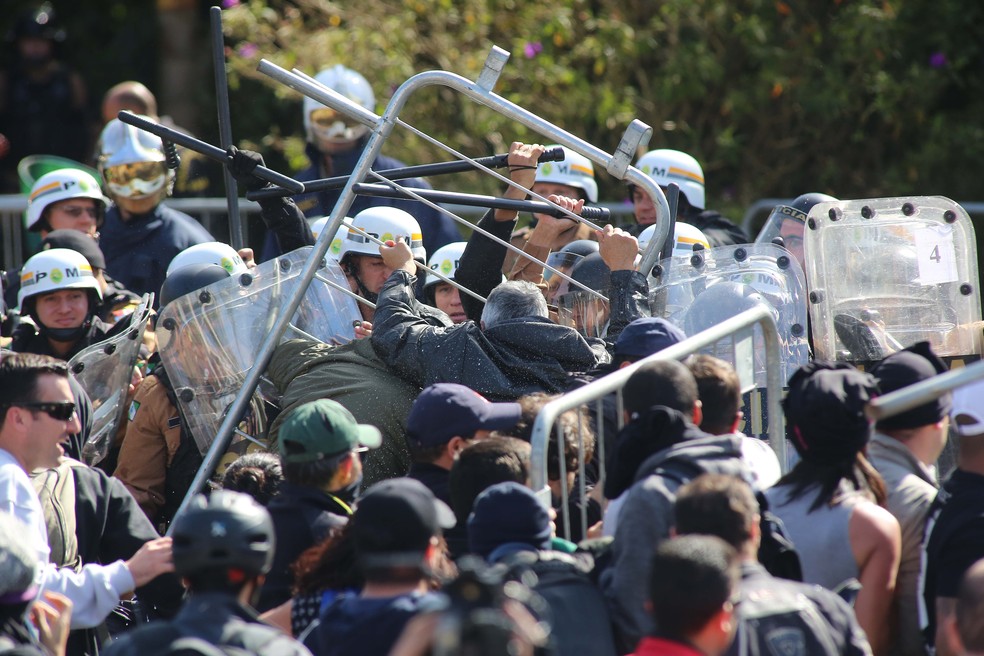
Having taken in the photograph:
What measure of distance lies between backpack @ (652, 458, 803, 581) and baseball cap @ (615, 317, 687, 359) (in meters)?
0.96

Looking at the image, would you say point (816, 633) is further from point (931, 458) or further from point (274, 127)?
point (274, 127)

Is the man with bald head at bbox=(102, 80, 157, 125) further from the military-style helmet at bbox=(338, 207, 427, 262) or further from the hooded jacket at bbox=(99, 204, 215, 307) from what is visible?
the military-style helmet at bbox=(338, 207, 427, 262)

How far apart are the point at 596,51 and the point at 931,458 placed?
6.80 meters

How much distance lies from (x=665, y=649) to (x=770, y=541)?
0.81 m

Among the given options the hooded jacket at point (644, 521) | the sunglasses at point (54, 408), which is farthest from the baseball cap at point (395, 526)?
the sunglasses at point (54, 408)

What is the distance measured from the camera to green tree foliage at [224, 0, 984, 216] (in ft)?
33.6

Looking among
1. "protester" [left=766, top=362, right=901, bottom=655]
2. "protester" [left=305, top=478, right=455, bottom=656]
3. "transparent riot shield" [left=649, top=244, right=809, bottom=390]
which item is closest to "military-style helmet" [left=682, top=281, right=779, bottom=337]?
"transparent riot shield" [left=649, top=244, right=809, bottom=390]

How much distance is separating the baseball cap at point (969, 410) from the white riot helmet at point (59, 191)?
5537 millimetres

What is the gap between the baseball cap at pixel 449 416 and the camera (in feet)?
14.3

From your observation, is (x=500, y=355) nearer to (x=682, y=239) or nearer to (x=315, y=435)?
(x=315, y=435)

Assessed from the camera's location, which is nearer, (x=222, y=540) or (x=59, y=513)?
(x=222, y=540)

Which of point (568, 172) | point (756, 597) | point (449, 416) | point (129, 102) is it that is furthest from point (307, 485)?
point (129, 102)

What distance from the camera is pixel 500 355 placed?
16.6 ft

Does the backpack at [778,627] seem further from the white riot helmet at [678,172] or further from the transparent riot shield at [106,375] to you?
the white riot helmet at [678,172]
